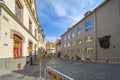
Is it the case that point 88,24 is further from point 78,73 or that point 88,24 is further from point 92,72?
point 78,73

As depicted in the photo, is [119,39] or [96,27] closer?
[119,39]

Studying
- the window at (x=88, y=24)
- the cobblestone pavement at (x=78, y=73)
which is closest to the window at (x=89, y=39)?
the window at (x=88, y=24)

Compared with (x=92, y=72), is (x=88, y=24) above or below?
above

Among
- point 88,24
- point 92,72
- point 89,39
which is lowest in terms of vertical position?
point 92,72

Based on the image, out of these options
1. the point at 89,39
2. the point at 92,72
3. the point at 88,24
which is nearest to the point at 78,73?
the point at 92,72

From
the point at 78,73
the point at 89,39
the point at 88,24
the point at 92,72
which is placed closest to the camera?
the point at 78,73

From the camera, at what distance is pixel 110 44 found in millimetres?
17375

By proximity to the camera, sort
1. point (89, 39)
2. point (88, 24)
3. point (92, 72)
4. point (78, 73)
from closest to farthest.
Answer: point (78, 73)
point (92, 72)
point (89, 39)
point (88, 24)

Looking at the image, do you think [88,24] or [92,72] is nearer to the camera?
[92,72]

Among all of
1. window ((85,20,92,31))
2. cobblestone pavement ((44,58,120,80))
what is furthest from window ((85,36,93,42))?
cobblestone pavement ((44,58,120,80))

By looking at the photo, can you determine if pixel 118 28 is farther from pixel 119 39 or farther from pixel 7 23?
pixel 7 23

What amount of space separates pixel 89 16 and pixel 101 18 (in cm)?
437

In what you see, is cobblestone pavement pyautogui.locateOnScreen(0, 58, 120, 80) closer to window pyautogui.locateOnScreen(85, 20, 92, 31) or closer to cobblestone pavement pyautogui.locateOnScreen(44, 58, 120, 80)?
cobblestone pavement pyautogui.locateOnScreen(44, 58, 120, 80)

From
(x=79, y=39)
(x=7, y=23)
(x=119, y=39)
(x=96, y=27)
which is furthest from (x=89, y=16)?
(x=7, y=23)
